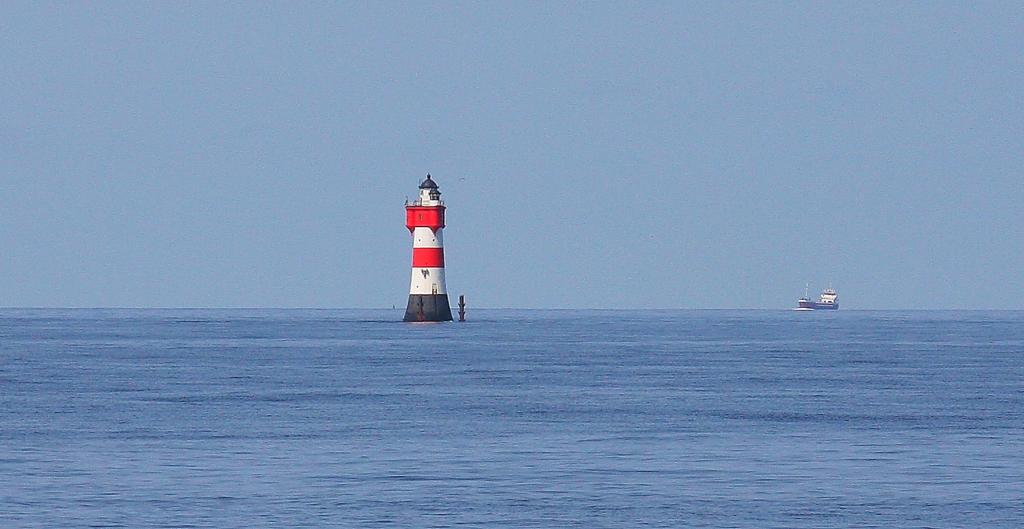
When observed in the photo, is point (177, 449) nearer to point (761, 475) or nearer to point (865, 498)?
point (761, 475)

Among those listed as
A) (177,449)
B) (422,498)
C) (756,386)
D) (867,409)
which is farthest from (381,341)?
(422,498)

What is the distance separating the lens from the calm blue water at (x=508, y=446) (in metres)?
27.0

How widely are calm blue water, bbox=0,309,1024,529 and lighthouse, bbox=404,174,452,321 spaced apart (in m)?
39.2

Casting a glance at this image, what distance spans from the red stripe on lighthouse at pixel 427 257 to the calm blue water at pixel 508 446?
39.2 m

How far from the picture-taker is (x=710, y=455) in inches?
1347

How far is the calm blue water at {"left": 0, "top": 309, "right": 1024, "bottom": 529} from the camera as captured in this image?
2697cm

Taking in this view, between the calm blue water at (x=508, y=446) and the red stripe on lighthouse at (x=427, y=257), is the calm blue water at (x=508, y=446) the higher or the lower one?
the lower one

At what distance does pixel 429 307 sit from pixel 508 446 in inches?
3043

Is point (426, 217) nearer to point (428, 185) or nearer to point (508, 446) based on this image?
point (428, 185)

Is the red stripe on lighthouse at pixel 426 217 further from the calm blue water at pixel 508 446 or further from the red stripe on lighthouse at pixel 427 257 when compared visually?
the calm blue water at pixel 508 446

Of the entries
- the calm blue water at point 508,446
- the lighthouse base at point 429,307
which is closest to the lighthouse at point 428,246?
the lighthouse base at point 429,307

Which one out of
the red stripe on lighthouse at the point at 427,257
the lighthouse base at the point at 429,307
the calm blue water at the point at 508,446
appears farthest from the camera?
the lighthouse base at the point at 429,307

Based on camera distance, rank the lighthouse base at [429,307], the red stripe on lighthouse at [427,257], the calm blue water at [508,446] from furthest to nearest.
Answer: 1. the lighthouse base at [429,307]
2. the red stripe on lighthouse at [427,257]
3. the calm blue water at [508,446]

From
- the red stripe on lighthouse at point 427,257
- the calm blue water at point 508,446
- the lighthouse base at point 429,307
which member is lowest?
the calm blue water at point 508,446
